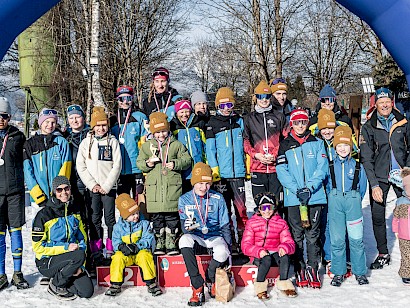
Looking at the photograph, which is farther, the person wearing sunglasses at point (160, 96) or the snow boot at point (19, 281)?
the person wearing sunglasses at point (160, 96)

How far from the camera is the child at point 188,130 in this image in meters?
5.51

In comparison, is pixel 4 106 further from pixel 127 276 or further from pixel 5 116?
pixel 127 276

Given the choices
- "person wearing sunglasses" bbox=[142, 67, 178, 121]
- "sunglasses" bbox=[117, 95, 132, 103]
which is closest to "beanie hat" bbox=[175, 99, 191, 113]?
"person wearing sunglasses" bbox=[142, 67, 178, 121]

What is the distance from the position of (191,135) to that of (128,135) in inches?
→ 30.4

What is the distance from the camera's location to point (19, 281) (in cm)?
512

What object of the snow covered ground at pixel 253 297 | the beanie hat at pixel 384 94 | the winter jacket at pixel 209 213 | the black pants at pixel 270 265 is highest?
the beanie hat at pixel 384 94

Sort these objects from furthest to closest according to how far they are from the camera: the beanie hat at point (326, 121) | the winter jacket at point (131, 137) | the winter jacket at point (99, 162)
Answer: the winter jacket at point (131, 137) → the winter jacket at point (99, 162) → the beanie hat at point (326, 121)

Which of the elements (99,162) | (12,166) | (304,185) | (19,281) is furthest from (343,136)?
(19,281)

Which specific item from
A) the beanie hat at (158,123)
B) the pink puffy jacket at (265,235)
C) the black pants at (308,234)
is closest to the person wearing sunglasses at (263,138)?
the black pants at (308,234)

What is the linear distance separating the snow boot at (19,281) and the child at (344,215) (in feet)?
10.8

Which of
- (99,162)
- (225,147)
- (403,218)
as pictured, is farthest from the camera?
(225,147)

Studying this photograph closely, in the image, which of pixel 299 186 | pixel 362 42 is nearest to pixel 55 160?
pixel 299 186

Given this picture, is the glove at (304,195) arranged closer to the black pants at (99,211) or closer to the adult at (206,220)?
the adult at (206,220)

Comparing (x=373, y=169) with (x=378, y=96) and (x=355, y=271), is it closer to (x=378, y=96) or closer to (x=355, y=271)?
(x=378, y=96)
